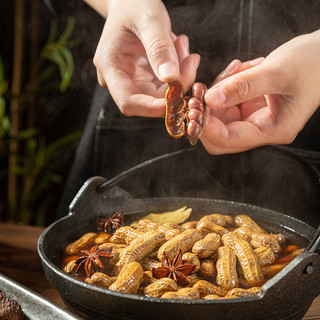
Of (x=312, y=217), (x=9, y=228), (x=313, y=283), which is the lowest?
(x=9, y=228)

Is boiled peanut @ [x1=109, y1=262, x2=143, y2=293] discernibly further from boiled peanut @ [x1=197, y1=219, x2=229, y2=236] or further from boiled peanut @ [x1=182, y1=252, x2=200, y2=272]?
boiled peanut @ [x1=197, y1=219, x2=229, y2=236]

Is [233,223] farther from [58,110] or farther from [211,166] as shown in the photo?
[58,110]

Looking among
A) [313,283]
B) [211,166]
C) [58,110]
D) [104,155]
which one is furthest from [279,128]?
[58,110]

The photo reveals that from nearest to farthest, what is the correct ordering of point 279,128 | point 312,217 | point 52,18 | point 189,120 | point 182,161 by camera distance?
point 189,120
point 279,128
point 312,217
point 182,161
point 52,18

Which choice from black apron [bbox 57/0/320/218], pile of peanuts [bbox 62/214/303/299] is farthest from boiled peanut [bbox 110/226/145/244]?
black apron [bbox 57/0/320/218]

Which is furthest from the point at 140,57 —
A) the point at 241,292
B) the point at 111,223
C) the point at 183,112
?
the point at 241,292

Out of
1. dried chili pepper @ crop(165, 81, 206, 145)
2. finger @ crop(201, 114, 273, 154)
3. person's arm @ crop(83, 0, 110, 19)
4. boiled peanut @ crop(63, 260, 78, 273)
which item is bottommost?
boiled peanut @ crop(63, 260, 78, 273)
